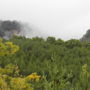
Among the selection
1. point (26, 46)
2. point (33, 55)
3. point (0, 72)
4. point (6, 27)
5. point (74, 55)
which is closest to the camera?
point (0, 72)

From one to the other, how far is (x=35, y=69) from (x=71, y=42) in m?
14.6

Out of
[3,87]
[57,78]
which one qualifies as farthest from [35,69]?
[57,78]

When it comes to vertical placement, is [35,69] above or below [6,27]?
below

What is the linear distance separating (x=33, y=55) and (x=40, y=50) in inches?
96.1

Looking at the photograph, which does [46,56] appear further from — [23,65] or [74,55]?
[23,65]

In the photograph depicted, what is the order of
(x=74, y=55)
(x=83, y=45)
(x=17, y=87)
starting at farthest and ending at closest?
(x=83, y=45)
(x=74, y=55)
(x=17, y=87)

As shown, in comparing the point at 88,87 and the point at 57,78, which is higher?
the point at 57,78

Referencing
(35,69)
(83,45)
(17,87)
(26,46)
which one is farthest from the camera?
(83,45)

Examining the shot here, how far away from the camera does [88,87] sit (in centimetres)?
1254

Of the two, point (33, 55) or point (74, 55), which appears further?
point (74, 55)

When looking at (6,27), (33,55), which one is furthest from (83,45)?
(6,27)

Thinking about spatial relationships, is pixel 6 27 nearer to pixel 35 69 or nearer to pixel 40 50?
pixel 40 50

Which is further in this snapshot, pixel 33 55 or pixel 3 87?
pixel 33 55

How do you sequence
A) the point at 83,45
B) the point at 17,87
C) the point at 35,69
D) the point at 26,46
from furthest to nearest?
the point at 83,45 → the point at 26,46 → the point at 35,69 → the point at 17,87
